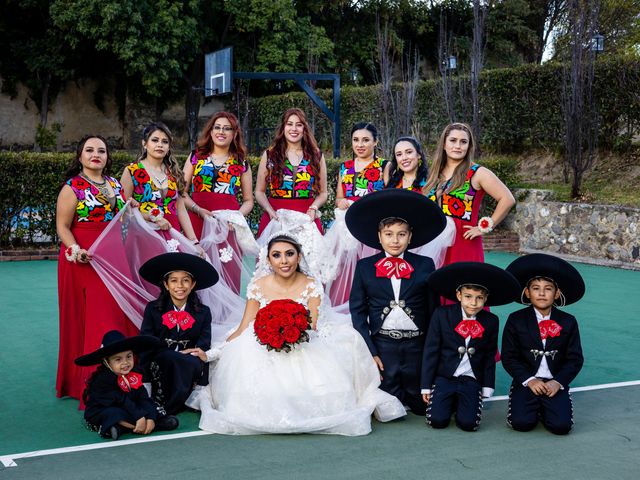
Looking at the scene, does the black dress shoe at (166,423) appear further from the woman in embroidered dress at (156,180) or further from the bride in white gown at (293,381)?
the woman in embroidered dress at (156,180)

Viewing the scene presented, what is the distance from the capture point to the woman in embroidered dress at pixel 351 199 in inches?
285

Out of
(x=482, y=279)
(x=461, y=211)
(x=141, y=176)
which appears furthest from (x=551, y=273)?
(x=141, y=176)

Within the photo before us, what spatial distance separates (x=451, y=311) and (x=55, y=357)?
3.55 m

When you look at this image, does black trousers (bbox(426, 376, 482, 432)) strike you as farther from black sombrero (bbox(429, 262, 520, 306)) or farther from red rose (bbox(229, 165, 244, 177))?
red rose (bbox(229, 165, 244, 177))

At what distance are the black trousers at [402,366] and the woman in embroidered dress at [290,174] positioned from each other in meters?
2.18

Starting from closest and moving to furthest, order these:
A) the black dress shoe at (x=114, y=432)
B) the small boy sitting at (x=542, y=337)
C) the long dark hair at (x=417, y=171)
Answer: the black dress shoe at (x=114, y=432) < the small boy sitting at (x=542, y=337) < the long dark hair at (x=417, y=171)

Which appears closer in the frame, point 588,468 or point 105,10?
point 588,468

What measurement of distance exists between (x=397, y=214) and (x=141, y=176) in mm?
2186

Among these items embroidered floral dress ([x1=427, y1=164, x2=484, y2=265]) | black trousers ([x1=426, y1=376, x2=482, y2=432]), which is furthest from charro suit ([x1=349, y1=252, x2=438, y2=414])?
embroidered floral dress ([x1=427, y1=164, x2=484, y2=265])

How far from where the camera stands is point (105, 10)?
25984 mm

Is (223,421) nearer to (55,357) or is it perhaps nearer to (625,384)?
(55,357)

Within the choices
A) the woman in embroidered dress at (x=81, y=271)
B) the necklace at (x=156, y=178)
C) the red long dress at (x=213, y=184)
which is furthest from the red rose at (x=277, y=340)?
the red long dress at (x=213, y=184)

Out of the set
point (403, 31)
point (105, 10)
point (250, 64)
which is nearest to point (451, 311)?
point (105, 10)

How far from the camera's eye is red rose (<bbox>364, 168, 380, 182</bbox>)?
7273mm
